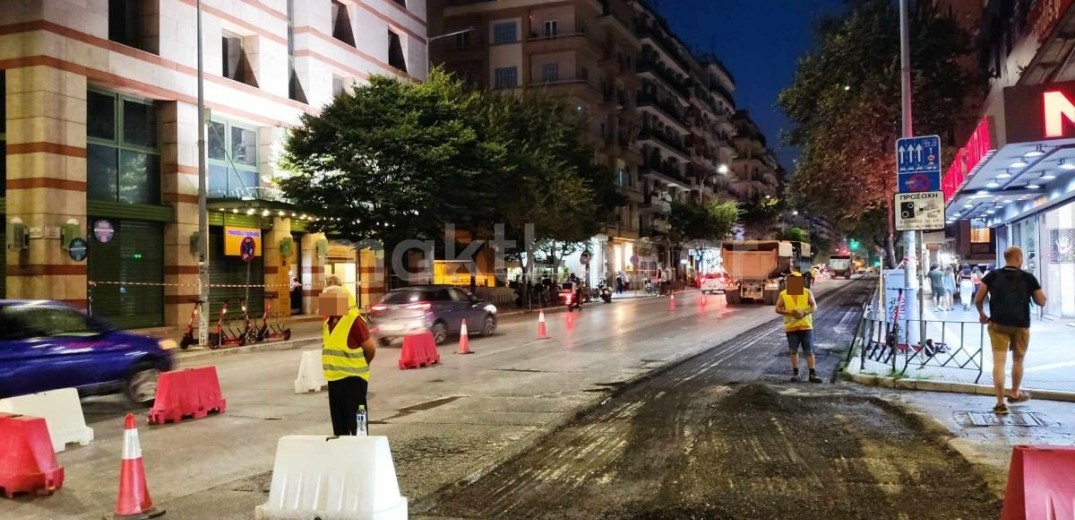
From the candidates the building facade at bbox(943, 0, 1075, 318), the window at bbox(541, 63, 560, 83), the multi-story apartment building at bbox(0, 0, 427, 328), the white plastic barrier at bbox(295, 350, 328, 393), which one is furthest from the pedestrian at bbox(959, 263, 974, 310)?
the window at bbox(541, 63, 560, 83)

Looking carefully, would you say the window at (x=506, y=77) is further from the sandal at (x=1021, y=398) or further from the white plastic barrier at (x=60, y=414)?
the white plastic barrier at (x=60, y=414)

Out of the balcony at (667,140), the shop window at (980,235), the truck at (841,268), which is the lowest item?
the truck at (841,268)

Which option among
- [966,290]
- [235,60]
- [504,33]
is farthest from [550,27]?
[966,290]

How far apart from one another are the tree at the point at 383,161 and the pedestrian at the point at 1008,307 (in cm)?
1939

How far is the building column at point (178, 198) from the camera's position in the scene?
82.5 feet

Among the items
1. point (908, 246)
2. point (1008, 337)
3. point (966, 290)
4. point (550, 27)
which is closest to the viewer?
point (1008, 337)

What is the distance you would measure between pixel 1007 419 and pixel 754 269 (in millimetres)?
27817

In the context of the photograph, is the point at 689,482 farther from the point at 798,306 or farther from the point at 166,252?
the point at 166,252

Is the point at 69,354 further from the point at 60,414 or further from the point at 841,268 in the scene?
the point at 841,268

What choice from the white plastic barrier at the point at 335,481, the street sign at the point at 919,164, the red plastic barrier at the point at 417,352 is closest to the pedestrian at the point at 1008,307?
the street sign at the point at 919,164

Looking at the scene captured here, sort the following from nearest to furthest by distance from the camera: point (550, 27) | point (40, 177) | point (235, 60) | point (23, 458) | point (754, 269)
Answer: point (23, 458) < point (40, 177) < point (235, 60) < point (754, 269) < point (550, 27)

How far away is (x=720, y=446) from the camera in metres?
7.89

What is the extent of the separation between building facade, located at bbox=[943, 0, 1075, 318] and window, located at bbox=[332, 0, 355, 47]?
23940 millimetres

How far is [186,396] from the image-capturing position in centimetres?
1007
